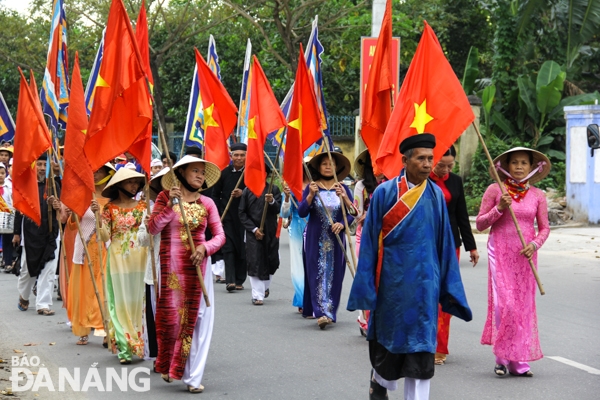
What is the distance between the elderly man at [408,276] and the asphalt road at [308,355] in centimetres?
126

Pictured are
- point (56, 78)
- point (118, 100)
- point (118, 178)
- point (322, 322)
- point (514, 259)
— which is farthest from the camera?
point (56, 78)

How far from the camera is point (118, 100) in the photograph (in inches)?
293

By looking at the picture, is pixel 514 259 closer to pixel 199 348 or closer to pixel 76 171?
pixel 199 348

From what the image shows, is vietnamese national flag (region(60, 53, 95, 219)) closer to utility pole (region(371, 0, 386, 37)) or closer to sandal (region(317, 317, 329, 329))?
sandal (region(317, 317, 329, 329))

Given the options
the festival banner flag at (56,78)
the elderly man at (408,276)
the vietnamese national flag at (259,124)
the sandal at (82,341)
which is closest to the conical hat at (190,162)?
the elderly man at (408,276)

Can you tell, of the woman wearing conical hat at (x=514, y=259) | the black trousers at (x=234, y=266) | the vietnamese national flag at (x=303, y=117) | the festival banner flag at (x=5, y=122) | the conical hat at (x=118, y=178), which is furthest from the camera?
the festival banner flag at (x=5, y=122)

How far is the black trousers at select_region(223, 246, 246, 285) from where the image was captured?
12.3m

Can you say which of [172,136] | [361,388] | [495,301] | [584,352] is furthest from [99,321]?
[172,136]

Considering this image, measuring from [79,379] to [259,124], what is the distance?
401 centimetres

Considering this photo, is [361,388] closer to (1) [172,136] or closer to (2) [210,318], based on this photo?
(2) [210,318]

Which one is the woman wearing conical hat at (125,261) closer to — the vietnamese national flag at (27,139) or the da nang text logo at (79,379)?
the da nang text logo at (79,379)

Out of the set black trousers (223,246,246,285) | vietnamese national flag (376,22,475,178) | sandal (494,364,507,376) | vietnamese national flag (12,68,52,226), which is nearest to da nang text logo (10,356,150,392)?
vietnamese national flag (12,68,52,226)

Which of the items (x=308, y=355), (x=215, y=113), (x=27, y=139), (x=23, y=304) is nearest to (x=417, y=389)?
(x=308, y=355)

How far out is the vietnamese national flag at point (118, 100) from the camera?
291 inches
